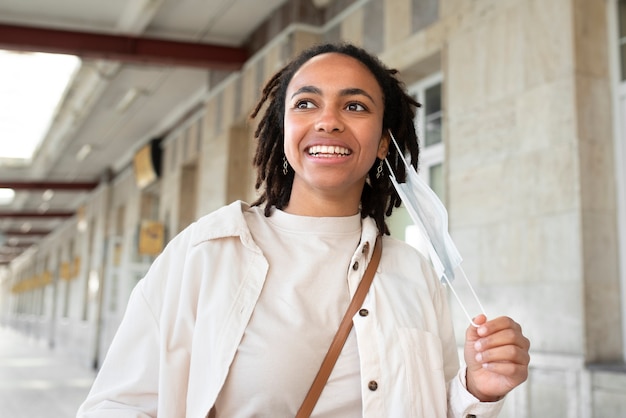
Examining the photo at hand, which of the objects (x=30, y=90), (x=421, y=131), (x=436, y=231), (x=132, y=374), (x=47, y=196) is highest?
(x=47, y=196)

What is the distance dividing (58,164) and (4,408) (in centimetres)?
874

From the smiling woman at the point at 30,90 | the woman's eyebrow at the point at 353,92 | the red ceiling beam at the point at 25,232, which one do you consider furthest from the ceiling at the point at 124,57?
the red ceiling beam at the point at 25,232

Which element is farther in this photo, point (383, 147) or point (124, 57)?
point (124, 57)

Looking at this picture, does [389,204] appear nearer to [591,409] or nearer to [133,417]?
[133,417]

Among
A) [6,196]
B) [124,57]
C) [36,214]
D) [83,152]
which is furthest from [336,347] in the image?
[36,214]

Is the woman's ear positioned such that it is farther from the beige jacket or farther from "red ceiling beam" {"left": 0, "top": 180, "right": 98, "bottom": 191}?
"red ceiling beam" {"left": 0, "top": 180, "right": 98, "bottom": 191}

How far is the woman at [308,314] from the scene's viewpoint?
138 centimetres

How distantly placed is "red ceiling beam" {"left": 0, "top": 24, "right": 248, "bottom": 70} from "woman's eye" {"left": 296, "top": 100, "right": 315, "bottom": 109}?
23.6 feet

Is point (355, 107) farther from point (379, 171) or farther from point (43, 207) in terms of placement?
point (43, 207)

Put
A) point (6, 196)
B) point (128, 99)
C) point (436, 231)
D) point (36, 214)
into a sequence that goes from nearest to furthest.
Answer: point (436, 231) → point (128, 99) → point (6, 196) → point (36, 214)

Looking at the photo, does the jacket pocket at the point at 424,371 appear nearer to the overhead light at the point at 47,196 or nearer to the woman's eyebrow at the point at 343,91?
the woman's eyebrow at the point at 343,91

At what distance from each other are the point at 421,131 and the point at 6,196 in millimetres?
17536

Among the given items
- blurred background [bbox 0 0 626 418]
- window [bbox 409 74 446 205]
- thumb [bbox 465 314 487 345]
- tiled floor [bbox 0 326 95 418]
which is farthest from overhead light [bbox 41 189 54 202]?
thumb [bbox 465 314 487 345]

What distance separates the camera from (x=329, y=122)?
5.02ft
